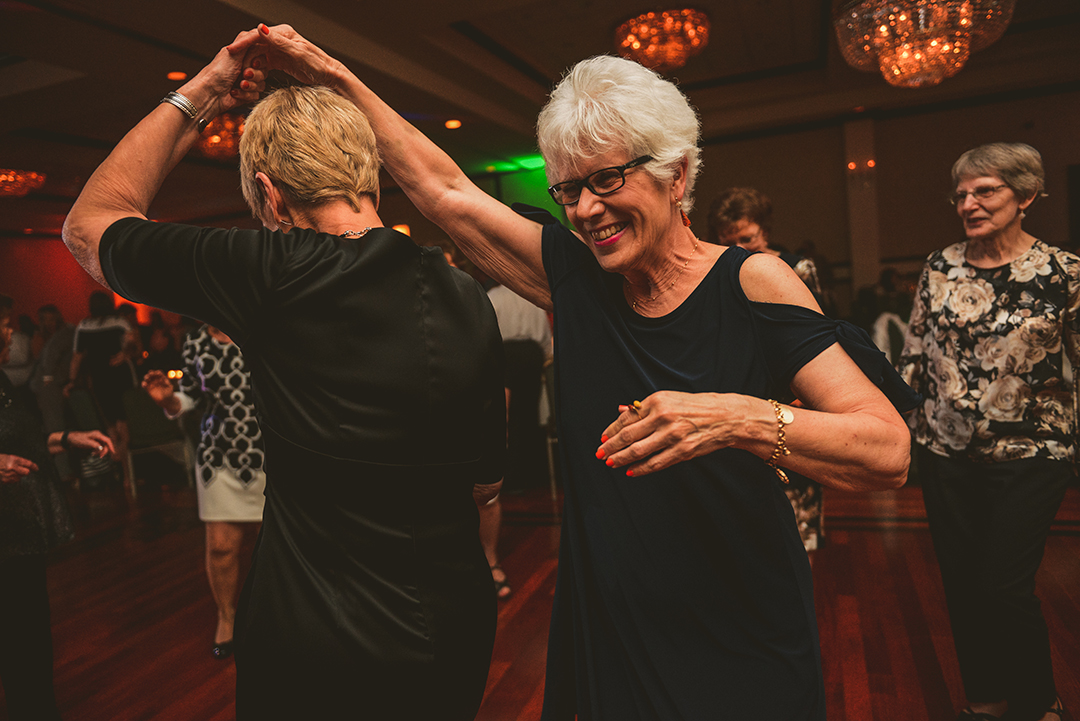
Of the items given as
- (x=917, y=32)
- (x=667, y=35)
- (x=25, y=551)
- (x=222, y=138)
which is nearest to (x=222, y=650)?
(x=25, y=551)

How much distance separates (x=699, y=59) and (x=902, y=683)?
7.14 m

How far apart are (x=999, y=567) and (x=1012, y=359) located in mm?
644

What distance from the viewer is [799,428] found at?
0.90 meters

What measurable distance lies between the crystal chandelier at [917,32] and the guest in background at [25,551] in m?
4.89

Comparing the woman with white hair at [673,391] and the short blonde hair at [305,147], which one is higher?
the short blonde hair at [305,147]

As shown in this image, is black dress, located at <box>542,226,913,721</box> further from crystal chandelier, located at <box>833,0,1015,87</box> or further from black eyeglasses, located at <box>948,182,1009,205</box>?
crystal chandelier, located at <box>833,0,1015,87</box>

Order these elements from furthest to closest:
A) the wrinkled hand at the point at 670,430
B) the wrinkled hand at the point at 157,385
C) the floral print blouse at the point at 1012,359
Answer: the wrinkled hand at the point at 157,385
the floral print blouse at the point at 1012,359
the wrinkled hand at the point at 670,430

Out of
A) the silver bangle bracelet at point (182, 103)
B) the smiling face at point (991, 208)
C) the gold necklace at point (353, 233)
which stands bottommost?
the smiling face at point (991, 208)

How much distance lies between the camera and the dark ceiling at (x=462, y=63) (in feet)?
17.0

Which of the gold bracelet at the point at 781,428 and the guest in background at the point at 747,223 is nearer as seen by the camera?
the gold bracelet at the point at 781,428

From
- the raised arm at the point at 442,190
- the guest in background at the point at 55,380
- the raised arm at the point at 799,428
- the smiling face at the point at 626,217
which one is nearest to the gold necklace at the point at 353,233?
the raised arm at the point at 442,190

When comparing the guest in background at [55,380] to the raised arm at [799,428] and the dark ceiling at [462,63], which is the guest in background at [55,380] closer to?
the dark ceiling at [462,63]

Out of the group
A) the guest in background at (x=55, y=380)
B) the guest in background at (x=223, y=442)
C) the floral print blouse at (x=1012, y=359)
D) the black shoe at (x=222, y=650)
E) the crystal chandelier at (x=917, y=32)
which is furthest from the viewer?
the guest in background at (x=55, y=380)

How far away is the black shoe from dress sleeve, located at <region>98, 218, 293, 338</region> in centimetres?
258
